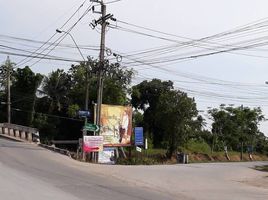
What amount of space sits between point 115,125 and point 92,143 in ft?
26.1

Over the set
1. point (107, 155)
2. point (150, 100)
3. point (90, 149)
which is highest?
point (150, 100)

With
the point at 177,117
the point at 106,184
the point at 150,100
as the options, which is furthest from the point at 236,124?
the point at 106,184

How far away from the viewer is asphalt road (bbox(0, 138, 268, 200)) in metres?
16.2

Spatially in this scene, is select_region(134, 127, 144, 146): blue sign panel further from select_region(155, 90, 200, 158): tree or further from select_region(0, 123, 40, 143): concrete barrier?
select_region(155, 90, 200, 158): tree

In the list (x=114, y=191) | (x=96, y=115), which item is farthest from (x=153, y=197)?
(x=96, y=115)

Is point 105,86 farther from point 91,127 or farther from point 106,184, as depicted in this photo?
point 106,184

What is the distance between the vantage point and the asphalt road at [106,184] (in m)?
16.2

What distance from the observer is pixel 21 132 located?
48438 millimetres

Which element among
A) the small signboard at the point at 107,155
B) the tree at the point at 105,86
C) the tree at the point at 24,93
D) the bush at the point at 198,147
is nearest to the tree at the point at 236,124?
the bush at the point at 198,147

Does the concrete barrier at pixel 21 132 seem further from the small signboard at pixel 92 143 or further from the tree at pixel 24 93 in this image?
the tree at pixel 24 93

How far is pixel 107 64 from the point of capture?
3756cm

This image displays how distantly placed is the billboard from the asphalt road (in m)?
13.3

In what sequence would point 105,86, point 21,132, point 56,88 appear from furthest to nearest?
point 56,88, point 105,86, point 21,132

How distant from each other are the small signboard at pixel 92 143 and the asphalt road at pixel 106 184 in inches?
220
